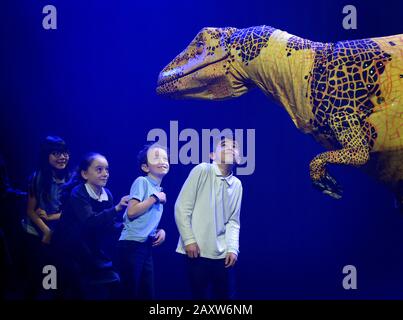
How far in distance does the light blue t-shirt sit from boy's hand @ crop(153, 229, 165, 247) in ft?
0.10

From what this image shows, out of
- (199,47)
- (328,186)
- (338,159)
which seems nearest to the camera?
(338,159)

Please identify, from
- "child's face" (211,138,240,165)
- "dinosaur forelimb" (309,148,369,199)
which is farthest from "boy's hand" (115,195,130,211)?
"dinosaur forelimb" (309,148,369,199)

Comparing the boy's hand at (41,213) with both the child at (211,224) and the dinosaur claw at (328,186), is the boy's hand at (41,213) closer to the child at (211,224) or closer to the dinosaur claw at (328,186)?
the child at (211,224)

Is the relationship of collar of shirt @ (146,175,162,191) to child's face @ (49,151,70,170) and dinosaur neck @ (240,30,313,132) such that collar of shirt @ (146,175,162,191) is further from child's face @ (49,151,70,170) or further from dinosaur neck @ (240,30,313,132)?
dinosaur neck @ (240,30,313,132)

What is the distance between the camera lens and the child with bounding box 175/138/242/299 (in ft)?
10.9

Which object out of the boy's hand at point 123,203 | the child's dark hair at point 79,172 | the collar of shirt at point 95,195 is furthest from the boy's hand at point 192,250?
the child's dark hair at point 79,172

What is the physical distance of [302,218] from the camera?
11.3ft

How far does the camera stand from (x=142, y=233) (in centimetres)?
336

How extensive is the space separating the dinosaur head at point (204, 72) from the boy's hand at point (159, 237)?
73cm

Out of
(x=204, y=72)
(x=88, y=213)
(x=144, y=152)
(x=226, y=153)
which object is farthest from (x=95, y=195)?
(x=204, y=72)

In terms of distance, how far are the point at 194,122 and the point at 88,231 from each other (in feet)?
2.65

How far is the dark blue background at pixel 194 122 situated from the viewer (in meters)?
3.45

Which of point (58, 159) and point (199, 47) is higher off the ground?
point (199, 47)

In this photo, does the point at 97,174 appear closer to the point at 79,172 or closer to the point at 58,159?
the point at 79,172
